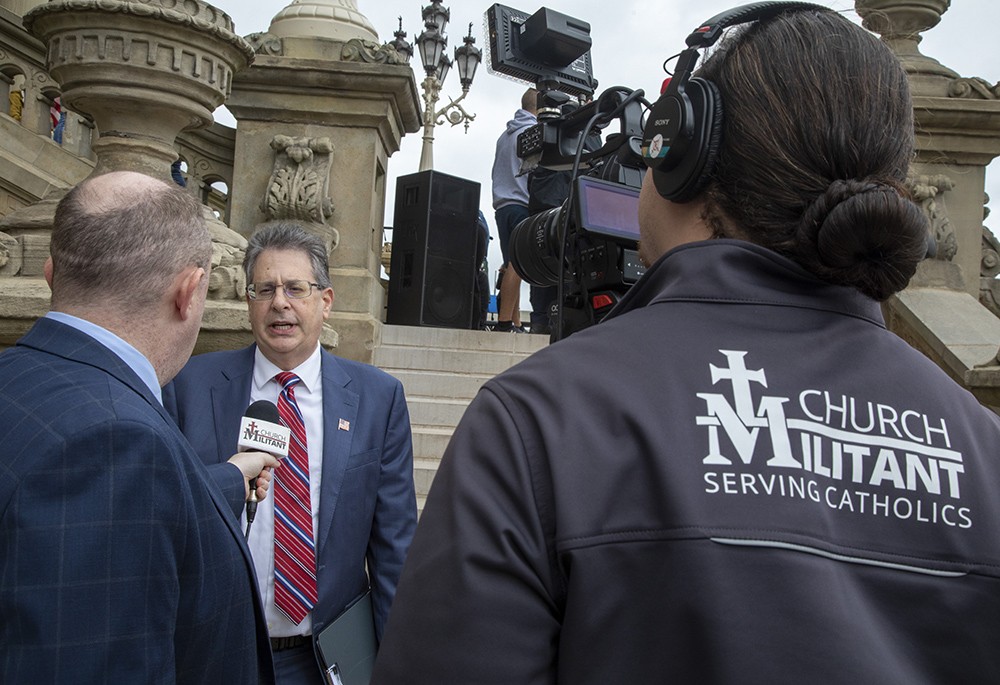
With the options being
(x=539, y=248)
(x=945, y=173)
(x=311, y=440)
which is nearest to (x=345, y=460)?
(x=311, y=440)

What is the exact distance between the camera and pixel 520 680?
0.83 m

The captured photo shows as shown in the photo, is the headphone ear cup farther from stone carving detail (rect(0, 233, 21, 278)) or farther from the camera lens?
stone carving detail (rect(0, 233, 21, 278))

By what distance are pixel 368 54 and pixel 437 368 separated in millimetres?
2412

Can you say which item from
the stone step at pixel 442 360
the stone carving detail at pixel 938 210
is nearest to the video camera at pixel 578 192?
the stone step at pixel 442 360


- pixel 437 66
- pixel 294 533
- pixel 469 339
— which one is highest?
pixel 437 66

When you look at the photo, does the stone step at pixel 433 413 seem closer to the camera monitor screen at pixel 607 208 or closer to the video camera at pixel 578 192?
the video camera at pixel 578 192

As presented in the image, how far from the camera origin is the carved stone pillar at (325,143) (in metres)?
6.00

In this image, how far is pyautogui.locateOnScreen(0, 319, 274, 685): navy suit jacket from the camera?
→ 1.30 meters

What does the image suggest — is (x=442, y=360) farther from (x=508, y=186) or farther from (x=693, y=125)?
(x=693, y=125)

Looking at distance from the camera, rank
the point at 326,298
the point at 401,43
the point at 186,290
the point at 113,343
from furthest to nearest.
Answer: the point at 401,43 → the point at 326,298 → the point at 186,290 → the point at 113,343

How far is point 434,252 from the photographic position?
27.5 feet

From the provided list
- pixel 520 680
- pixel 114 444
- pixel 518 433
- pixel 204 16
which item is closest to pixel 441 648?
pixel 520 680

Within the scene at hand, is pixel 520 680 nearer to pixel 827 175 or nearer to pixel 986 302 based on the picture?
pixel 827 175

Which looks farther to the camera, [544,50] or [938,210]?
[938,210]
